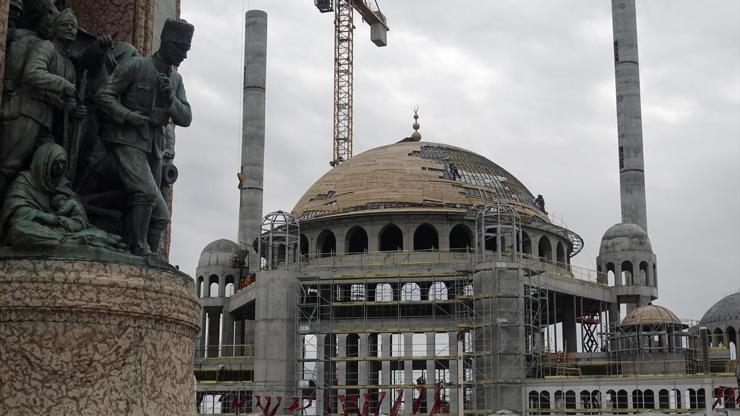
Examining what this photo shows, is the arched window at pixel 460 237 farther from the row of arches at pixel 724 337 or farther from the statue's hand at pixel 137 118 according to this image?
the statue's hand at pixel 137 118

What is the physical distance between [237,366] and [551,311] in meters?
19.8

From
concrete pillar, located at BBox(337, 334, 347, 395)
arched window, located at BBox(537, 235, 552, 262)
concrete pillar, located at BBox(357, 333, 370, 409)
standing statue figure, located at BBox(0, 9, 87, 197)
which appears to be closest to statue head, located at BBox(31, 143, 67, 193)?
standing statue figure, located at BBox(0, 9, 87, 197)

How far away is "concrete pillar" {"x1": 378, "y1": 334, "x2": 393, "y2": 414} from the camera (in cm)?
5581

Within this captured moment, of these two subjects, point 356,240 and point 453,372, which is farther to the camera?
point 356,240

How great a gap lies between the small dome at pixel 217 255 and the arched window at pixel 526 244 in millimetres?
20864

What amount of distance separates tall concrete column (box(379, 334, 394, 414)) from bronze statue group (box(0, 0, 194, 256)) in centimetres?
4501

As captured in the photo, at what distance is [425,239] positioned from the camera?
217 feet

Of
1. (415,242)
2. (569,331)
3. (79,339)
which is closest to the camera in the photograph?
(79,339)

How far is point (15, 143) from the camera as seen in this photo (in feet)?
34.0

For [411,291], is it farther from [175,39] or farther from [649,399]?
[175,39]

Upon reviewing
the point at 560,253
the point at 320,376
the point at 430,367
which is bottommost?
the point at 320,376

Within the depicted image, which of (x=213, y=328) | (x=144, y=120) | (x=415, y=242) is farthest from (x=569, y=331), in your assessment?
(x=144, y=120)

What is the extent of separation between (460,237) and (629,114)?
56.8 feet

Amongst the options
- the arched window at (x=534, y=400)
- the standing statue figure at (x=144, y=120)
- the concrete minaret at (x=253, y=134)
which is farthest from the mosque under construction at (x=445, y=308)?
the standing statue figure at (x=144, y=120)
